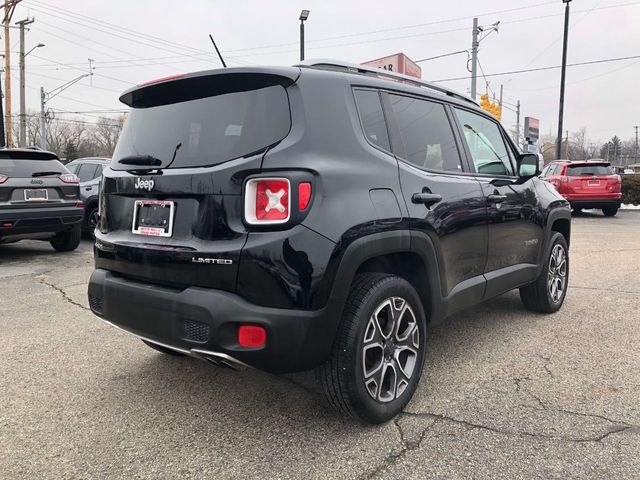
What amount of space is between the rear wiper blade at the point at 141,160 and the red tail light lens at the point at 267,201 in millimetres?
691

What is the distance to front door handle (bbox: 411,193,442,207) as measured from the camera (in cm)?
300

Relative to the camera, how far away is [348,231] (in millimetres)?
2527

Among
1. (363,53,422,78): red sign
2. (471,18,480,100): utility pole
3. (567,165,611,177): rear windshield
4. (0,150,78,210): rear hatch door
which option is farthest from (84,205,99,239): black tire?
(471,18,480,100): utility pole

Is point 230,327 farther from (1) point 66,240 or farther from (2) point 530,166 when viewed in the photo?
(1) point 66,240

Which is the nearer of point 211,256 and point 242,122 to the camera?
point 211,256

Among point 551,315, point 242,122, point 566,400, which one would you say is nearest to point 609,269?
point 551,315

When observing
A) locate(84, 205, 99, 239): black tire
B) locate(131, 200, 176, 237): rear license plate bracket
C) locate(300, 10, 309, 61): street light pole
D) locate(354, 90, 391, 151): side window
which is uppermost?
locate(300, 10, 309, 61): street light pole

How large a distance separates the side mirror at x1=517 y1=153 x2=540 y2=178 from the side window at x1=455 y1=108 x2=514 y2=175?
0.12m

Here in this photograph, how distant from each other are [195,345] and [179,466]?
56 centimetres

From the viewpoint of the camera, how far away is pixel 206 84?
109 inches

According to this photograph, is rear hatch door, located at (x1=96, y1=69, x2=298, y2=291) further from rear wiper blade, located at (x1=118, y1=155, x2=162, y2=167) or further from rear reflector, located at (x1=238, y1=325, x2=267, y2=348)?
rear reflector, located at (x1=238, y1=325, x2=267, y2=348)

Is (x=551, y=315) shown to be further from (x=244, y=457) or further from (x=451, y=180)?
(x=244, y=457)

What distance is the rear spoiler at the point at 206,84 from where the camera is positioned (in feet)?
8.59

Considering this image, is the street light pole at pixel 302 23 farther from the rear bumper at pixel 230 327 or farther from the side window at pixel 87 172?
the rear bumper at pixel 230 327
